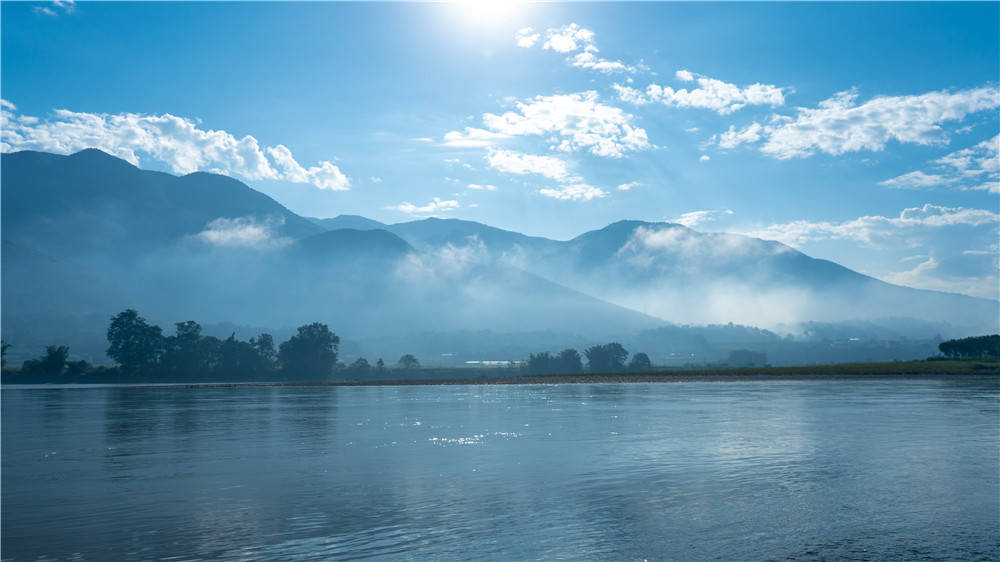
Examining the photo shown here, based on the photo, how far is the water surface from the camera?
1853cm

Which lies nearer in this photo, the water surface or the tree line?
the water surface

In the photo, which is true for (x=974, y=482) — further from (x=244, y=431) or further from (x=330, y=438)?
(x=244, y=431)

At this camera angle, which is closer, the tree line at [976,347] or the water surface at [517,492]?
the water surface at [517,492]

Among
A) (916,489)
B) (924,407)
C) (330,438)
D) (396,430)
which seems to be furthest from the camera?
(924,407)

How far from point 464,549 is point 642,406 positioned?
5648 centimetres

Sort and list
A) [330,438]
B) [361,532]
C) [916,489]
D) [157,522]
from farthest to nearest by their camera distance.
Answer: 1. [330,438]
2. [916,489]
3. [157,522]
4. [361,532]

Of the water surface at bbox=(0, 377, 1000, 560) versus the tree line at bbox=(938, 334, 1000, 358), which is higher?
the tree line at bbox=(938, 334, 1000, 358)

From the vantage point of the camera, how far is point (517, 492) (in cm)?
2588

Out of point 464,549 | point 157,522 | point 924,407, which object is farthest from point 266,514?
point 924,407

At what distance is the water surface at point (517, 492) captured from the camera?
18531 millimetres

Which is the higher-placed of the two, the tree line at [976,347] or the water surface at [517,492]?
the tree line at [976,347]

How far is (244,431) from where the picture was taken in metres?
51.0

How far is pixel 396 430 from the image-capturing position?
167 feet

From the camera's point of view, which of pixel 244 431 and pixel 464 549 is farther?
pixel 244 431
